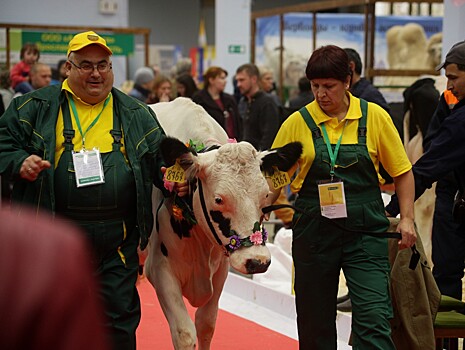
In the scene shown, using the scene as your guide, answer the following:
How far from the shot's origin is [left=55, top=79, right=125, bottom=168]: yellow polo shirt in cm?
483

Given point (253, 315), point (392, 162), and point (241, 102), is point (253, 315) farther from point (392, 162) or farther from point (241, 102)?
point (241, 102)

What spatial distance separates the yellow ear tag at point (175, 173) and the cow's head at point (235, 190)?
0.09 ft

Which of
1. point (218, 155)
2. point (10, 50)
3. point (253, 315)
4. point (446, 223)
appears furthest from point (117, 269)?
point (10, 50)

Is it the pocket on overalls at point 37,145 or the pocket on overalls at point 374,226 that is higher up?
the pocket on overalls at point 37,145

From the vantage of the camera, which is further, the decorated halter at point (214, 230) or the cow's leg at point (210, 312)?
the cow's leg at point (210, 312)

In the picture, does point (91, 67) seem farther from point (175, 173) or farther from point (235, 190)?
point (235, 190)

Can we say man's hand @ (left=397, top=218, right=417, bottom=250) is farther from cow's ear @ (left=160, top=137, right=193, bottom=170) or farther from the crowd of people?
cow's ear @ (left=160, top=137, right=193, bottom=170)

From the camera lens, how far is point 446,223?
6273 mm

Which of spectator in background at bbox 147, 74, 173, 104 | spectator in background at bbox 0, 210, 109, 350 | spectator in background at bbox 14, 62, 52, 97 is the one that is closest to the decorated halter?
spectator in background at bbox 0, 210, 109, 350

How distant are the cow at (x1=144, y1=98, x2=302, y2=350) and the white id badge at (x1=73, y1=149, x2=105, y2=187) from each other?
0.42 metres

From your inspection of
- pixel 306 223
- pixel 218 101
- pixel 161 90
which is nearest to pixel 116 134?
pixel 306 223

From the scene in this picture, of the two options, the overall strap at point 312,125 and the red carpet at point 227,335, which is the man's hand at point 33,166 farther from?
the red carpet at point 227,335

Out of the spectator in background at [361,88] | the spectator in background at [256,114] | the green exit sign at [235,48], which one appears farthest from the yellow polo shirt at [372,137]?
the green exit sign at [235,48]

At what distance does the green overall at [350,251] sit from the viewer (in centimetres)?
→ 482
